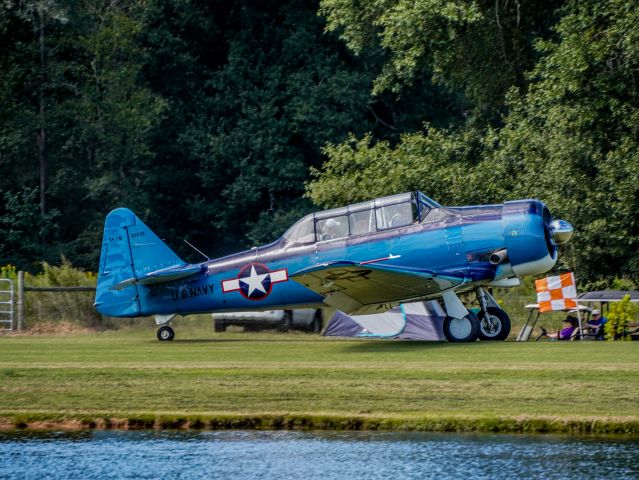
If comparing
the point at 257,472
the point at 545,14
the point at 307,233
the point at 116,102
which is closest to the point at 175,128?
the point at 116,102

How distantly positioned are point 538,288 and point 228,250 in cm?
2476

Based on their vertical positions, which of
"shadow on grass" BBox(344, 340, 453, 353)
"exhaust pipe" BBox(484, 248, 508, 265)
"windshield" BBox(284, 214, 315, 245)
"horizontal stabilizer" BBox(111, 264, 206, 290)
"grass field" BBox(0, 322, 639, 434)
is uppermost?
"windshield" BBox(284, 214, 315, 245)

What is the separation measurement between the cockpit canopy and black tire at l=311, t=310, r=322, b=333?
4.34 m

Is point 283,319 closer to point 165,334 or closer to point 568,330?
point 165,334

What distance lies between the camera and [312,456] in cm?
1096

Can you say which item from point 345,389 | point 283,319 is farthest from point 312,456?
point 283,319

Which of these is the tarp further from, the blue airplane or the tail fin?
the tail fin

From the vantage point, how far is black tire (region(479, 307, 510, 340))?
1794cm

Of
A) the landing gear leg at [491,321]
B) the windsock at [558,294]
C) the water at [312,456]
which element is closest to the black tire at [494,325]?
the landing gear leg at [491,321]

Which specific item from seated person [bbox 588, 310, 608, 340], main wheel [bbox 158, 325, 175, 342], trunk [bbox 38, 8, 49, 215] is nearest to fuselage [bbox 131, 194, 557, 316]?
main wheel [bbox 158, 325, 175, 342]

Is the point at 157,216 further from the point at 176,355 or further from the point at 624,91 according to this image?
the point at 176,355

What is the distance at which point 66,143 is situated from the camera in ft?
139

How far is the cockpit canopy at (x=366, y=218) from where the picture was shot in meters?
17.7

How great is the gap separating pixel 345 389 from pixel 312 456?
2.42 m
